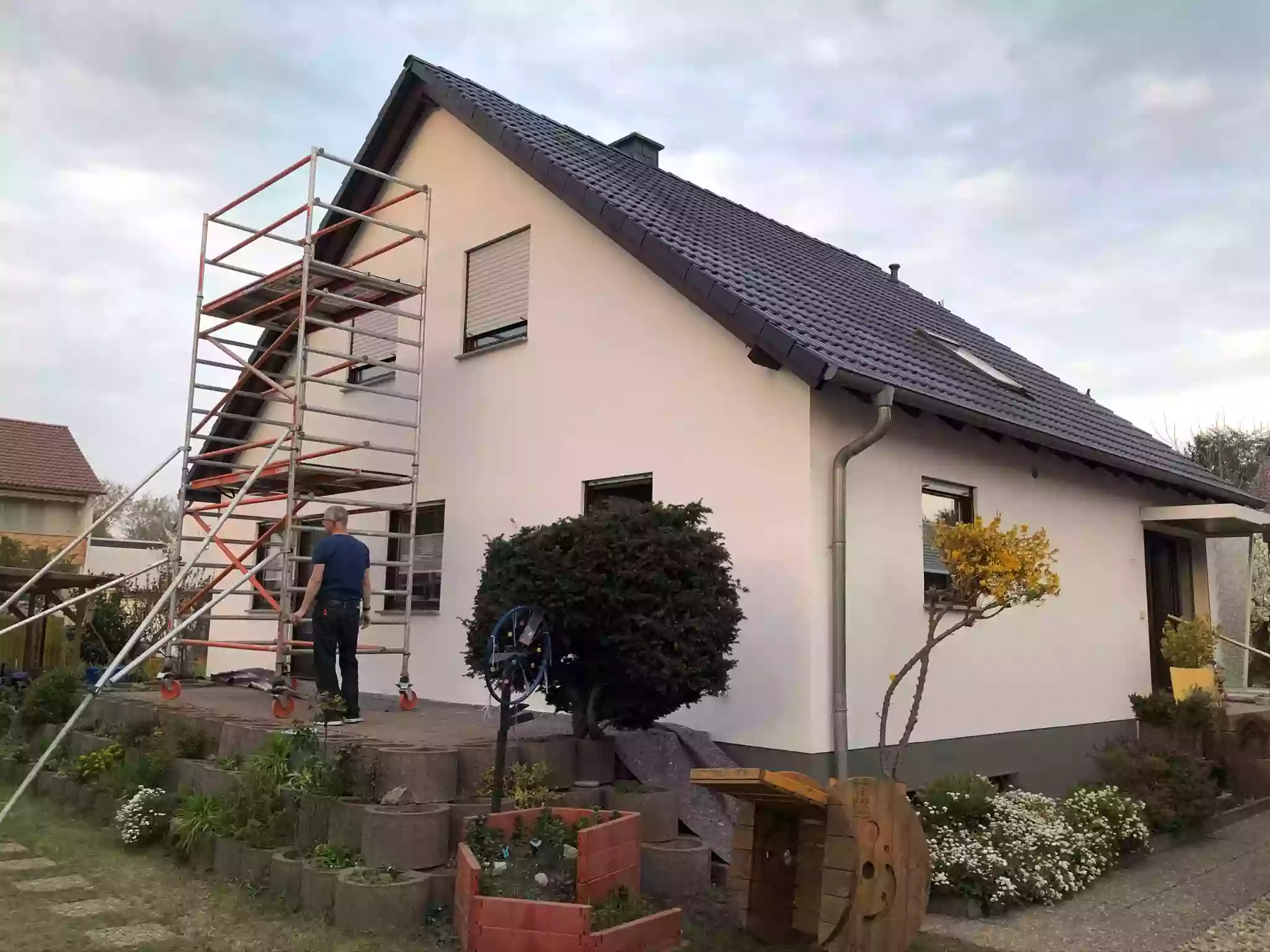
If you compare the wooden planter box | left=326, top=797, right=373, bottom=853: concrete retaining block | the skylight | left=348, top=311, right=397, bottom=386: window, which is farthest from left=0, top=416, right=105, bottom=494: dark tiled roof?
the wooden planter box

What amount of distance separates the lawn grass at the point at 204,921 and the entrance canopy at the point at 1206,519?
7.87 metres

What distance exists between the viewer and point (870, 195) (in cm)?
1492

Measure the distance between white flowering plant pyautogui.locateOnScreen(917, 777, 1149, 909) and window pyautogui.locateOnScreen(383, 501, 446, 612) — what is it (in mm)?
A: 5353

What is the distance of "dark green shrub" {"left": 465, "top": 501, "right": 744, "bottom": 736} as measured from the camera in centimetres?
608

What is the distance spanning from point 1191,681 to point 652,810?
24.9 ft

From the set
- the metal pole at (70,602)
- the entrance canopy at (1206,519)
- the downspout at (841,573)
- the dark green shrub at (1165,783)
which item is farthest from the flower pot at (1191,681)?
the metal pole at (70,602)

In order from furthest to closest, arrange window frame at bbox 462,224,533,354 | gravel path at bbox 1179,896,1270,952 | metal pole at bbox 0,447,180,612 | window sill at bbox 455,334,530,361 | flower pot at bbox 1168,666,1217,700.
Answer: flower pot at bbox 1168,666,1217,700 → metal pole at bbox 0,447,180,612 → window frame at bbox 462,224,533,354 → window sill at bbox 455,334,530,361 → gravel path at bbox 1179,896,1270,952

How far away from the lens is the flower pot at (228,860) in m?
5.95

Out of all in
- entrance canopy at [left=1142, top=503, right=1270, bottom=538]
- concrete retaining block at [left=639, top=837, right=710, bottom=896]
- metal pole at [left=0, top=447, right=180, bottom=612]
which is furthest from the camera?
entrance canopy at [left=1142, top=503, right=1270, bottom=538]

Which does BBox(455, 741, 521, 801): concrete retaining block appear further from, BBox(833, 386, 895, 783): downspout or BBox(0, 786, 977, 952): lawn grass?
BBox(833, 386, 895, 783): downspout

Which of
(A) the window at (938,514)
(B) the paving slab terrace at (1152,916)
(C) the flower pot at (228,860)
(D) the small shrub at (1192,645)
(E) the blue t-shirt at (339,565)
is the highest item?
(A) the window at (938,514)

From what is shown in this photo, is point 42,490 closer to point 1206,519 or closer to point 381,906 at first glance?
point 381,906

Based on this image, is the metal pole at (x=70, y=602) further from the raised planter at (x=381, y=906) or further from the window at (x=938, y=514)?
the window at (x=938, y=514)

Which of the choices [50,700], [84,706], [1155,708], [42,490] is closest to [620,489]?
[84,706]
